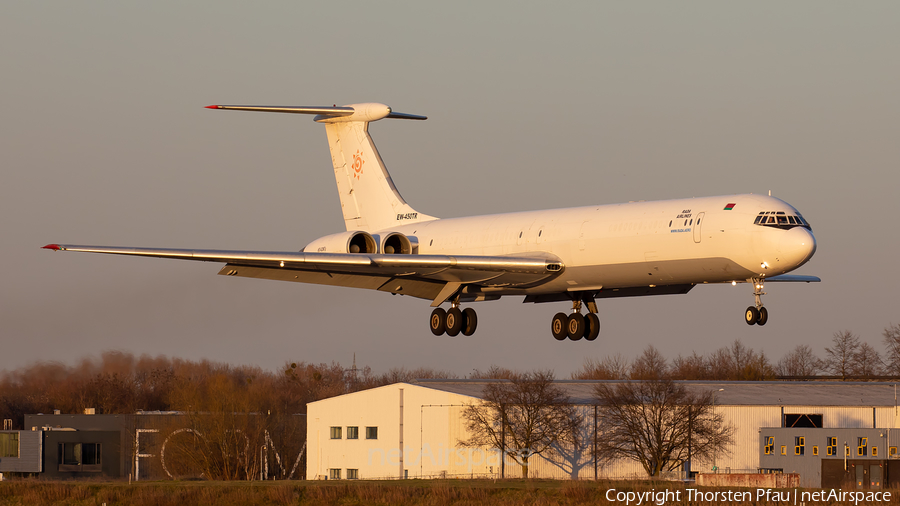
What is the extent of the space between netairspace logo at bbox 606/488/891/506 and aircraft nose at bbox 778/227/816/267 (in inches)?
969

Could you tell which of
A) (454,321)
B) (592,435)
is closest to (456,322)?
(454,321)

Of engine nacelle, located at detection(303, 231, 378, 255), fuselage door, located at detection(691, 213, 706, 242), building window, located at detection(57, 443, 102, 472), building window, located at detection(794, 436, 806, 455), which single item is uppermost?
engine nacelle, located at detection(303, 231, 378, 255)

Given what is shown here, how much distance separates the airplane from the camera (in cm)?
2886

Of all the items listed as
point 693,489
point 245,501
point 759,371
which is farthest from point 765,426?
point 759,371

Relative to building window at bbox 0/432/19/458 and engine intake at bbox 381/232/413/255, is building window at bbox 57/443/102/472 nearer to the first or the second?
building window at bbox 0/432/19/458

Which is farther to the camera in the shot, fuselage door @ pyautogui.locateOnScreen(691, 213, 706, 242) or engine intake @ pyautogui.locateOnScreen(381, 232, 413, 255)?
engine intake @ pyautogui.locateOnScreen(381, 232, 413, 255)

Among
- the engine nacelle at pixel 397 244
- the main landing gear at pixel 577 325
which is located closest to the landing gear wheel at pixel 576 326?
the main landing gear at pixel 577 325

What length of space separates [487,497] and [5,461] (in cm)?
4890

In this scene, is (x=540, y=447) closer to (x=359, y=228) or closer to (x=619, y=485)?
(x=619, y=485)

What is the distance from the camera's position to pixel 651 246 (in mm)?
29875

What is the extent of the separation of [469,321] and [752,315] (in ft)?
35.9

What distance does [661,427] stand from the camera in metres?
72.1

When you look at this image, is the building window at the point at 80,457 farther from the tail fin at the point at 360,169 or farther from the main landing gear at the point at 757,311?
the main landing gear at the point at 757,311

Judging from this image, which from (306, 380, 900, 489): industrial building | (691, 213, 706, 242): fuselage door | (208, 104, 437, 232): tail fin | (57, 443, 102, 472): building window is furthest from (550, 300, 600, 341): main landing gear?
(57, 443, 102, 472): building window
